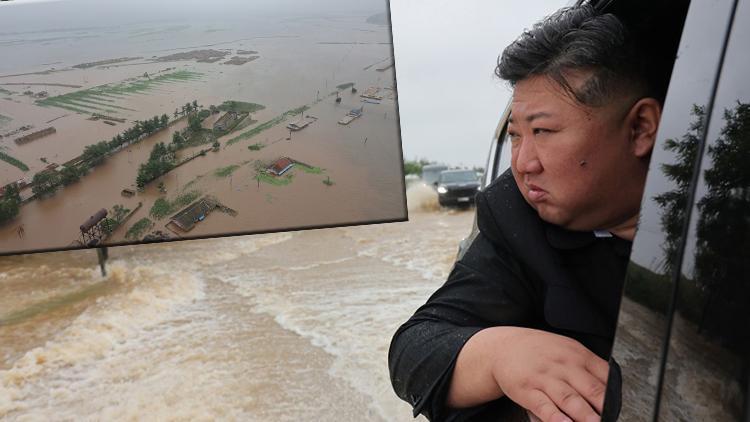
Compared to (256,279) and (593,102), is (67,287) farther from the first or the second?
(593,102)

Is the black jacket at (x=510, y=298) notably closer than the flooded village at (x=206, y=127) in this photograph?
Yes

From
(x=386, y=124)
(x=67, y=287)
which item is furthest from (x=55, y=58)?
(x=67, y=287)

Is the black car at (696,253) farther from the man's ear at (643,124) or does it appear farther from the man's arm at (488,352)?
the man's ear at (643,124)

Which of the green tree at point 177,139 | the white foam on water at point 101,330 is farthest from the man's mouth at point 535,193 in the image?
the white foam on water at point 101,330

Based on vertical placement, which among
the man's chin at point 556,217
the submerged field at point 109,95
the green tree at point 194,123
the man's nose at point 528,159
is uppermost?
the man's nose at point 528,159

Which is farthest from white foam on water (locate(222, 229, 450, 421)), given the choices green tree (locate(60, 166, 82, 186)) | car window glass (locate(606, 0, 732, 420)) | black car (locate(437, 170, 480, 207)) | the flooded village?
black car (locate(437, 170, 480, 207))

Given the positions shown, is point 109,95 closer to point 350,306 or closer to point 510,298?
point 510,298

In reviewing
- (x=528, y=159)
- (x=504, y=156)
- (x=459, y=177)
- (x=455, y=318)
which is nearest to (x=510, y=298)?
(x=455, y=318)

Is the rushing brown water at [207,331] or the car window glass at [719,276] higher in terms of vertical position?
the car window glass at [719,276]
